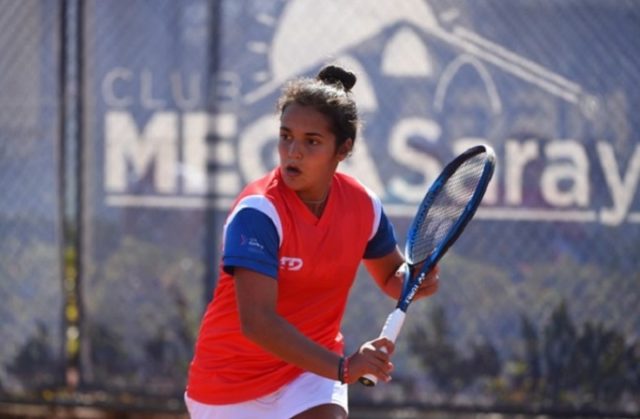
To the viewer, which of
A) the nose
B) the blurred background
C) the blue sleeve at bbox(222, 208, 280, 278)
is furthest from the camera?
the blurred background

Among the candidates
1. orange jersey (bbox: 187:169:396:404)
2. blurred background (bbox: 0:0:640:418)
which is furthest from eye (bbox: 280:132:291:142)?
blurred background (bbox: 0:0:640:418)

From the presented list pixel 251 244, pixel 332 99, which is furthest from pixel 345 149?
pixel 251 244

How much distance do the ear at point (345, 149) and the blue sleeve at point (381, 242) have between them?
320 mm

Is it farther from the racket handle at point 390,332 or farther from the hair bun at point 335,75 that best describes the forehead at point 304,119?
→ the racket handle at point 390,332

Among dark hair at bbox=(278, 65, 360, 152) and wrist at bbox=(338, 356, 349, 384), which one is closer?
wrist at bbox=(338, 356, 349, 384)

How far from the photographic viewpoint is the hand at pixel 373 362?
9.66 ft

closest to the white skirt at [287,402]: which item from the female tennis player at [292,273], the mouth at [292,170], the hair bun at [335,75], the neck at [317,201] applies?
the female tennis player at [292,273]

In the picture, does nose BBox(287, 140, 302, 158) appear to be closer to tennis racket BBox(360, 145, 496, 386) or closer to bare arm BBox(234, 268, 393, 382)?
bare arm BBox(234, 268, 393, 382)

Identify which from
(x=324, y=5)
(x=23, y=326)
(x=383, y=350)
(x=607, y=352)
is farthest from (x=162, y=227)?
(x=383, y=350)

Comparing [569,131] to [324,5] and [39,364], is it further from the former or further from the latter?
[39,364]

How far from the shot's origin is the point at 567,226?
5.16 meters

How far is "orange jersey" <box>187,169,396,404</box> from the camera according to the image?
3178 millimetres

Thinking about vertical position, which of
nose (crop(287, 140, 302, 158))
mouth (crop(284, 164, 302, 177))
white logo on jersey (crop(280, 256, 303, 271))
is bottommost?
white logo on jersey (crop(280, 256, 303, 271))

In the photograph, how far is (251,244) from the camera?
3111 mm
